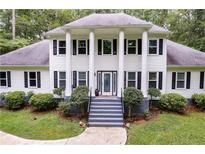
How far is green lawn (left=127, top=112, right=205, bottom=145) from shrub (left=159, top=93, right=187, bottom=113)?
0.54 metres

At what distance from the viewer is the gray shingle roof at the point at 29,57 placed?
54.7 ft

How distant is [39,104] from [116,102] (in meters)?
4.90

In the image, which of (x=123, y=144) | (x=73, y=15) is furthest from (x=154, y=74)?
(x=73, y=15)

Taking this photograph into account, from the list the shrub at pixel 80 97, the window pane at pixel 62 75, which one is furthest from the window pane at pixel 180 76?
the window pane at pixel 62 75

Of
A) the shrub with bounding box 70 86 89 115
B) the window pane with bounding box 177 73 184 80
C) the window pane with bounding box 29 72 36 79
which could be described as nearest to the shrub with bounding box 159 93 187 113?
the window pane with bounding box 177 73 184 80

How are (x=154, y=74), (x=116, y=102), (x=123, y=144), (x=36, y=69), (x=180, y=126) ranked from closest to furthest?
1. (x=123, y=144)
2. (x=180, y=126)
3. (x=116, y=102)
4. (x=154, y=74)
5. (x=36, y=69)

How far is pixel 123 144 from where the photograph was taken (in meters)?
10.0

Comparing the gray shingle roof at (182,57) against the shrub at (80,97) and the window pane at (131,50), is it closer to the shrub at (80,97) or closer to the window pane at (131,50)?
the window pane at (131,50)

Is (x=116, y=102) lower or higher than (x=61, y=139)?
higher

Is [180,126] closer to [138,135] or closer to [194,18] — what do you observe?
[138,135]

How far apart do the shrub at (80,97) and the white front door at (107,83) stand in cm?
200

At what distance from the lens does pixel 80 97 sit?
1326cm
